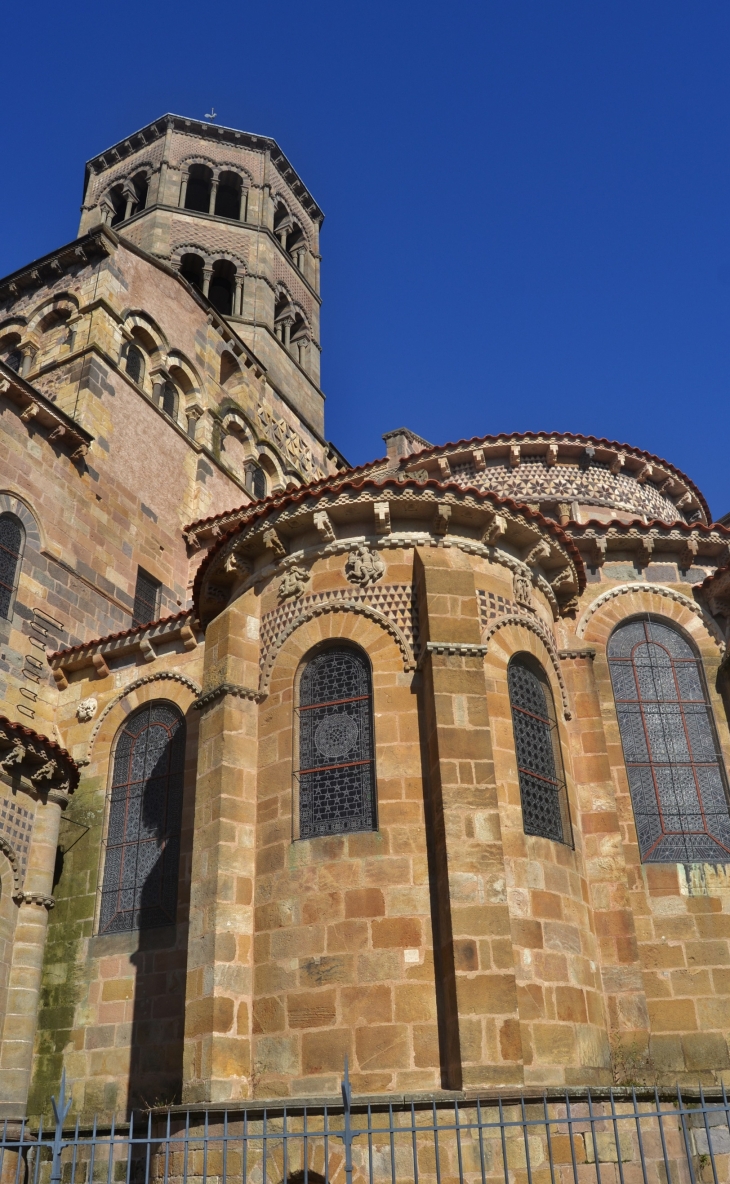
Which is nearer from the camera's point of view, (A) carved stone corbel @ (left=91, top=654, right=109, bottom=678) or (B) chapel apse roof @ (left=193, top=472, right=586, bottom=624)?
(B) chapel apse roof @ (left=193, top=472, right=586, bottom=624)

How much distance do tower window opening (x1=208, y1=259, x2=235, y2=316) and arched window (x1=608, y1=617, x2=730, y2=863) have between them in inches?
868

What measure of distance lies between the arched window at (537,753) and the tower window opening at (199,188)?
2695cm

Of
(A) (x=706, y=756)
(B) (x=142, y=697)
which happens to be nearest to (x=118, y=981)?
(B) (x=142, y=697)

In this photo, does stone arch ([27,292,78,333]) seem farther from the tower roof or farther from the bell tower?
the tower roof

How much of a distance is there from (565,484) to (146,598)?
8434 mm

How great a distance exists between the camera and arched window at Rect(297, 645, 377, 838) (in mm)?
10688

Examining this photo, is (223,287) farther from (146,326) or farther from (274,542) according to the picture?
(274,542)

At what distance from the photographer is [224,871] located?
413 inches

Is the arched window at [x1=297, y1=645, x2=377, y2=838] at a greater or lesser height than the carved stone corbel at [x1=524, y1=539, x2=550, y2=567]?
lesser

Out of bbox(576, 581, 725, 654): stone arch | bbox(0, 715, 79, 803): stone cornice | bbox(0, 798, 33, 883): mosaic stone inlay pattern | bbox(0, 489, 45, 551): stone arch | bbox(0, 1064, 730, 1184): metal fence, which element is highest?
bbox(0, 489, 45, 551): stone arch

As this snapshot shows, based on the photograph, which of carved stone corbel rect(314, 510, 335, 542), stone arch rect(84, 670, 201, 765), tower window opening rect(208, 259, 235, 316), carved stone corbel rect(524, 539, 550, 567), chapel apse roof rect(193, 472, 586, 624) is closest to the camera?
chapel apse roof rect(193, 472, 586, 624)

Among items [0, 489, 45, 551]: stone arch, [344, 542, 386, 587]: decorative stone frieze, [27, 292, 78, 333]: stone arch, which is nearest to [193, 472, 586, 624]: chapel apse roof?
[344, 542, 386, 587]: decorative stone frieze

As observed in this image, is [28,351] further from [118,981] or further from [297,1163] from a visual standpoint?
[297,1163]

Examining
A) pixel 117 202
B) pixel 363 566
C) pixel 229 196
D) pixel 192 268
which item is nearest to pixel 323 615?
pixel 363 566
